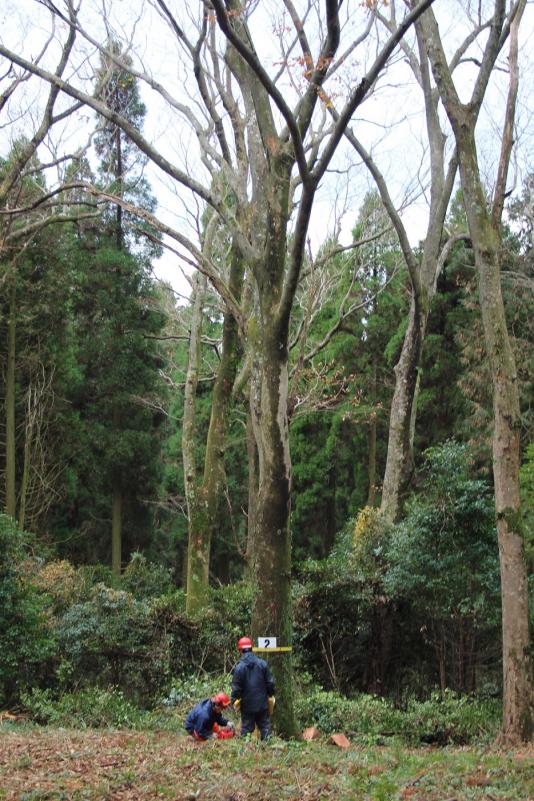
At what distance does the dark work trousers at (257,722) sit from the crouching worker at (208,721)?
180mm

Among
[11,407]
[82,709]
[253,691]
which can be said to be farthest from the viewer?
[11,407]

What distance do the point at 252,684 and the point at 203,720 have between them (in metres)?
0.63

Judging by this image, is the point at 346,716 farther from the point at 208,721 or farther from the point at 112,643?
the point at 112,643

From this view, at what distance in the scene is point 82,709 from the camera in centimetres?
1155

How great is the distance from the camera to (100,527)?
27.9 meters

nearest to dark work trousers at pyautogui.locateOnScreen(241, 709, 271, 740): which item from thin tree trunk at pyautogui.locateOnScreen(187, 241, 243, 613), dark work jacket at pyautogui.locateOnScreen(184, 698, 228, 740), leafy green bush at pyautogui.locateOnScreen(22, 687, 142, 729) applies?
dark work jacket at pyautogui.locateOnScreen(184, 698, 228, 740)

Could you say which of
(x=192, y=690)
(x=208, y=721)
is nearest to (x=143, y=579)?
(x=192, y=690)

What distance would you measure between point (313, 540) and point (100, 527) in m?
8.33

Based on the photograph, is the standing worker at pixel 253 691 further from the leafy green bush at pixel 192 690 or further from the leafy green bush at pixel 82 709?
the leafy green bush at pixel 82 709

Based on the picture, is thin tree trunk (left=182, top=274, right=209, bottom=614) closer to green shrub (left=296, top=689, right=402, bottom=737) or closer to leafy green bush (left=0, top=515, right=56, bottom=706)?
leafy green bush (left=0, top=515, right=56, bottom=706)

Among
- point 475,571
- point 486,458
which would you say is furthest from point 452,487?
point 486,458

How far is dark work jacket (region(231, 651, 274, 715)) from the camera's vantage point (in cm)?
859

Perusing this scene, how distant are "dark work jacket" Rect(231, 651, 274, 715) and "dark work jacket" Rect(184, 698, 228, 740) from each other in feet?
0.92

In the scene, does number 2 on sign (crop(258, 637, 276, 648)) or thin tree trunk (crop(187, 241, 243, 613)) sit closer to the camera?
number 2 on sign (crop(258, 637, 276, 648))
